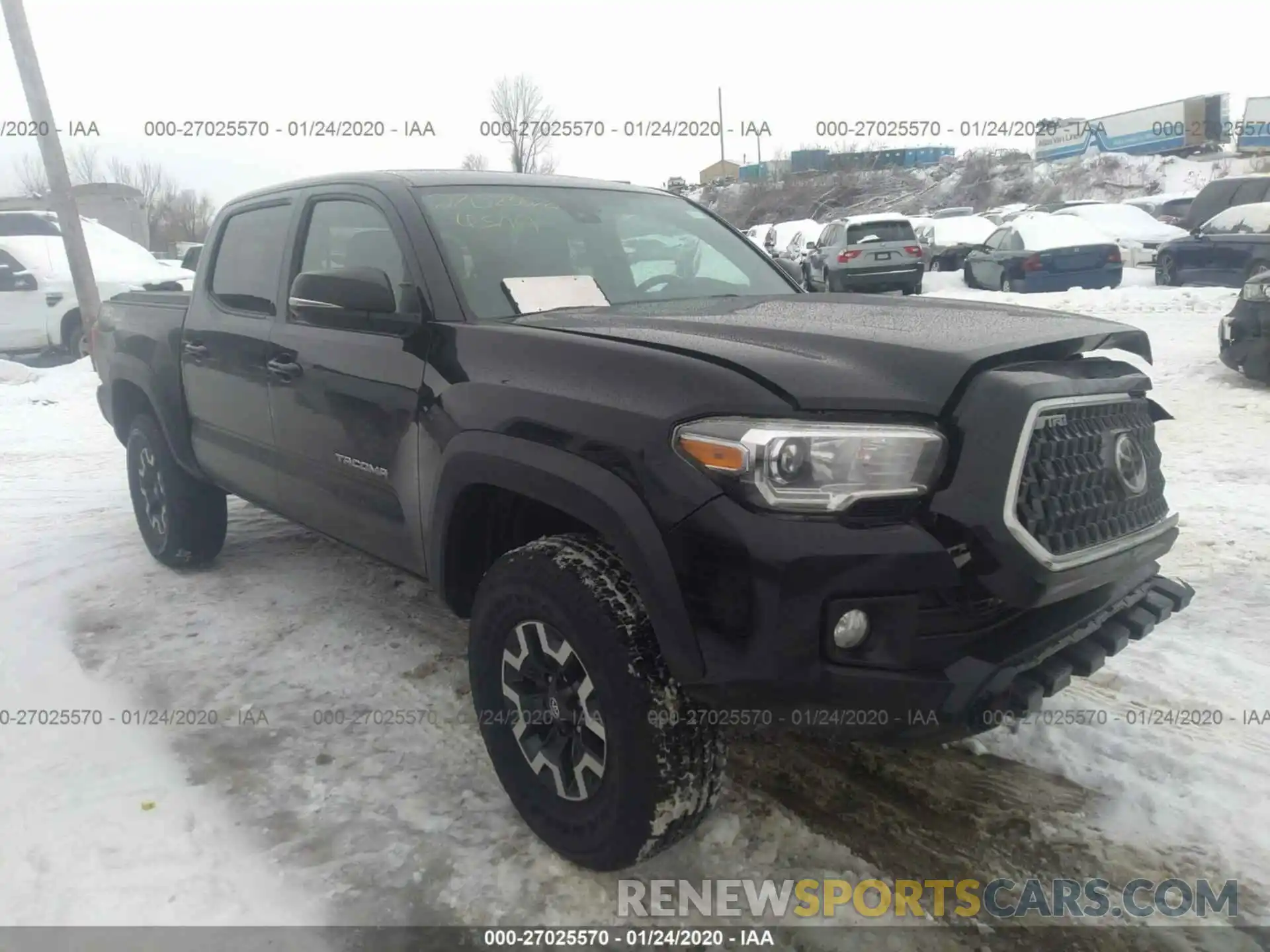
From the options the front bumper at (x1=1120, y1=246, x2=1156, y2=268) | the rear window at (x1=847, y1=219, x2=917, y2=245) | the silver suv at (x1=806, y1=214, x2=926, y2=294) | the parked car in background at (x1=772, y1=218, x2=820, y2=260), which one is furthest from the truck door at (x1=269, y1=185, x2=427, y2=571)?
the parked car in background at (x1=772, y1=218, x2=820, y2=260)

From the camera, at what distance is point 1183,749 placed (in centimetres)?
293

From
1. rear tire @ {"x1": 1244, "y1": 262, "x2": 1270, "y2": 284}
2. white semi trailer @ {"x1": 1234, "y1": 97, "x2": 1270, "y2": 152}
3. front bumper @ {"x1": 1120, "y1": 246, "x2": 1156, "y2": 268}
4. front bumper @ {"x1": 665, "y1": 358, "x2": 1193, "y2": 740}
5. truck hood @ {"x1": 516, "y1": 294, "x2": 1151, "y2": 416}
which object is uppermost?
white semi trailer @ {"x1": 1234, "y1": 97, "x2": 1270, "y2": 152}

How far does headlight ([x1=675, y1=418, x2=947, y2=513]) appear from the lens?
1980 mm

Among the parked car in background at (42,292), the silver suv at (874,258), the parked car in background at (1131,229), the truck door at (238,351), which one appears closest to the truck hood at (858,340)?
the truck door at (238,351)

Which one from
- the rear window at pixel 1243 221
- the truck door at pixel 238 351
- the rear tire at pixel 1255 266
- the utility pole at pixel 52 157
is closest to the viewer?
the truck door at pixel 238 351

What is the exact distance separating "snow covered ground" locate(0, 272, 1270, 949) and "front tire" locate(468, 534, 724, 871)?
0.78ft

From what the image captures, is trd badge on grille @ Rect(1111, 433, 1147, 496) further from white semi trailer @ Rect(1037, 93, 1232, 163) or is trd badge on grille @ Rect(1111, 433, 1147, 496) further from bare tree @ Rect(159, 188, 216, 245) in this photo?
bare tree @ Rect(159, 188, 216, 245)

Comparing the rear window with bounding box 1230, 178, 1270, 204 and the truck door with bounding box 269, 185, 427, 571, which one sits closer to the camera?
the truck door with bounding box 269, 185, 427, 571

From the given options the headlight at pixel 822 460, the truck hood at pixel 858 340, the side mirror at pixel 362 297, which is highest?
the side mirror at pixel 362 297

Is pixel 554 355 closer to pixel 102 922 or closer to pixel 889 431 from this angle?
pixel 889 431

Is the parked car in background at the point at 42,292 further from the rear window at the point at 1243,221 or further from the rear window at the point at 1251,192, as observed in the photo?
the rear window at the point at 1251,192

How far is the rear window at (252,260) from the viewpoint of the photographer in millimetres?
3812

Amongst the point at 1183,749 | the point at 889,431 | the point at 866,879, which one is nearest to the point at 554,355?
the point at 889,431

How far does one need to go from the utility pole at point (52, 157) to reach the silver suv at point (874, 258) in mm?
11223
